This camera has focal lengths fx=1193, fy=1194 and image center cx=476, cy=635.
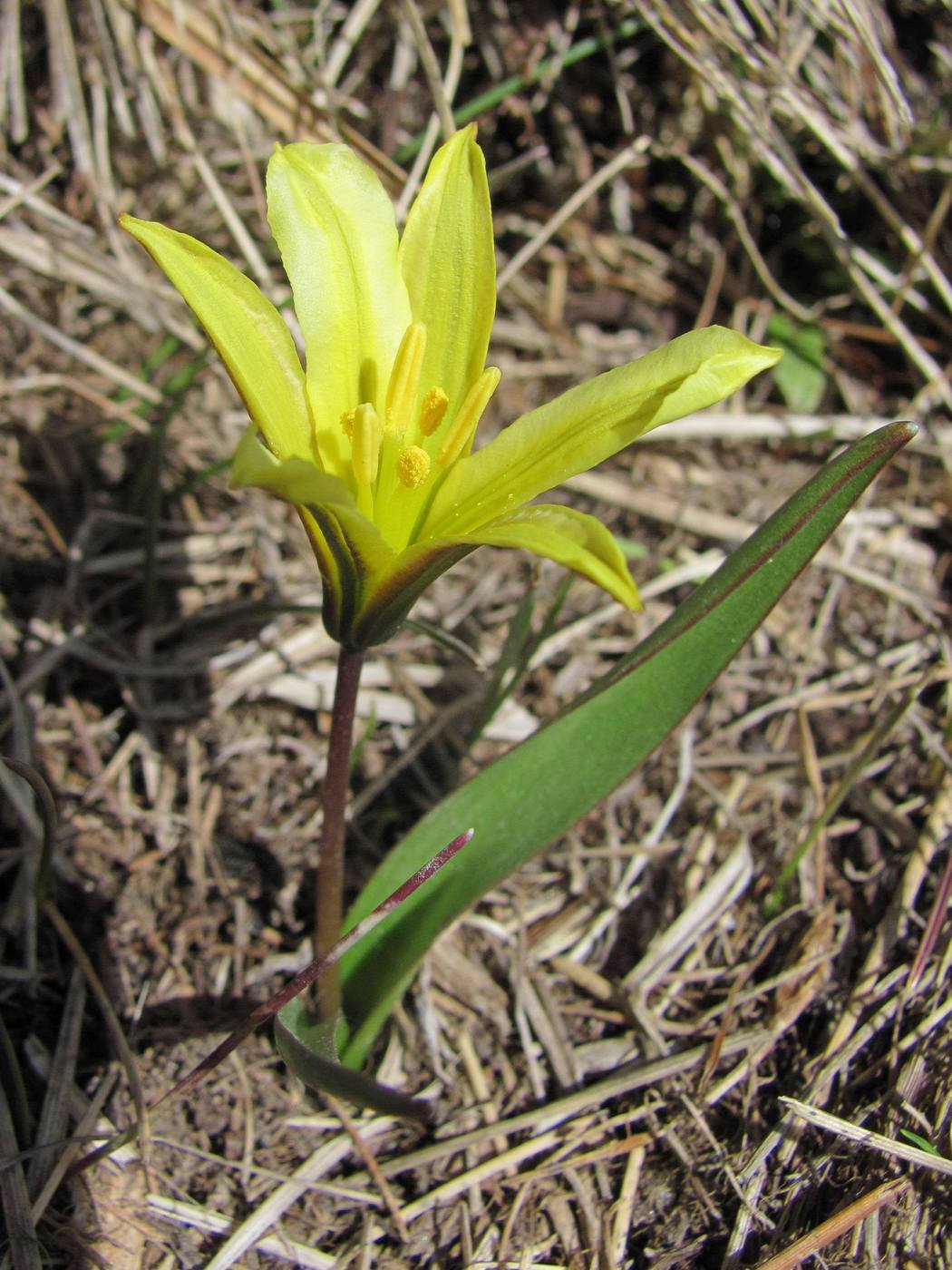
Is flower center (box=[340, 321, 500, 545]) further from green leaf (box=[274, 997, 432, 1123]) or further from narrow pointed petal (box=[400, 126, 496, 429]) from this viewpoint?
green leaf (box=[274, 997, 432, 1123])

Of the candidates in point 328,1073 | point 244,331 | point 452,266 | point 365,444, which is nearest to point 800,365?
point 452,266

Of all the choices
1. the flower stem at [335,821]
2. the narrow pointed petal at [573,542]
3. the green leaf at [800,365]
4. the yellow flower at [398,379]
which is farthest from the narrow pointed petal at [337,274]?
the green leaf at [800,365]

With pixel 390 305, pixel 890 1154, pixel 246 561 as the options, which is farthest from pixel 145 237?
pixel 890 1154

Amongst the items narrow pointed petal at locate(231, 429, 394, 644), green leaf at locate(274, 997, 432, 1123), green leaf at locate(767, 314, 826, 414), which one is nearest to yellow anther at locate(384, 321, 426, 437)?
narrow pointed petal at locate(231, 429, 394, 644)

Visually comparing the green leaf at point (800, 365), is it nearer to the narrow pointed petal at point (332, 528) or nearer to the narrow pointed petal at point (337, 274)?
the narrow pointed petal at point (337, 274)

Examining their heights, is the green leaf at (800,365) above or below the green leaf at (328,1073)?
above

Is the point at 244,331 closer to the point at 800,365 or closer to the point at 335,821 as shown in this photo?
the point at 335,821

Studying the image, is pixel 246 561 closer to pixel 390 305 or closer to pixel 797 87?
pixel 390 305
